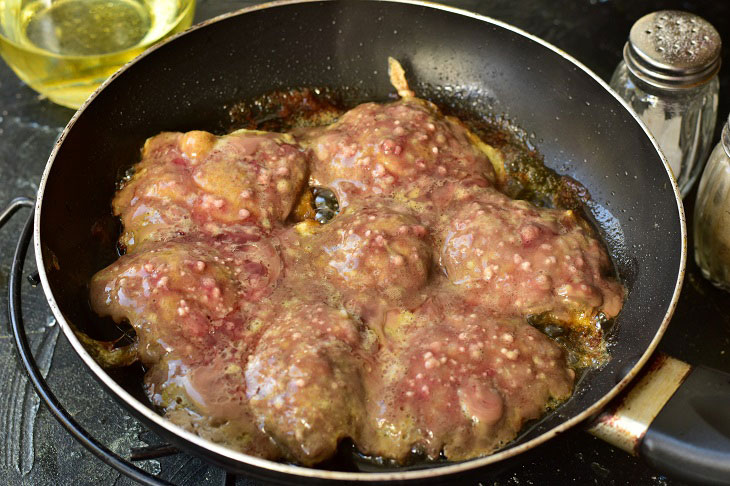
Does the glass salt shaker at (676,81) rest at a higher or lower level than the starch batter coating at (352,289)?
higher

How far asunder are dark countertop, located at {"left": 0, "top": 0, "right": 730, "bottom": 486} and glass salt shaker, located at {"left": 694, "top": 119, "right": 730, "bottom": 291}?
0.05 m

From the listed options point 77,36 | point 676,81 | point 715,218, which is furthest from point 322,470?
point 77,36

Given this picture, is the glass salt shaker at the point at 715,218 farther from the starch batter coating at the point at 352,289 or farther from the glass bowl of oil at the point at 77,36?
the glass bowl of oil at the point at 77,36

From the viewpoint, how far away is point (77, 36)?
5.72ft

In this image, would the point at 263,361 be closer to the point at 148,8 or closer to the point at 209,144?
the point at 209,144

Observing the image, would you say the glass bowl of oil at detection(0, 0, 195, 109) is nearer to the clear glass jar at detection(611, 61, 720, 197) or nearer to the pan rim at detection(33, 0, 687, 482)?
the pan rim at detection(33, 0, 687, 482)

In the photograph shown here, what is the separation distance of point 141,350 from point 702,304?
45.0 inches

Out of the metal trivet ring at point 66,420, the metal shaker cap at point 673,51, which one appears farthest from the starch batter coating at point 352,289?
the metal shaker cap at point 673,51

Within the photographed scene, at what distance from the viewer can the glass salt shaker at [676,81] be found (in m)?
1.49

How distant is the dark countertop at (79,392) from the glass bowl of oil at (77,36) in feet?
0.61

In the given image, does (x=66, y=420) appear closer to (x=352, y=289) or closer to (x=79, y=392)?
(x=79, y=392)

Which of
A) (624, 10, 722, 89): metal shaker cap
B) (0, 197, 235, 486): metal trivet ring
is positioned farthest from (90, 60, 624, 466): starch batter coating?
(624, 10, 722, 89): metal shaker cap

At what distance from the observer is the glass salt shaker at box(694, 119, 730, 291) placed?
4.65ft

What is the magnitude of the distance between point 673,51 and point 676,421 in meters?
0.83
